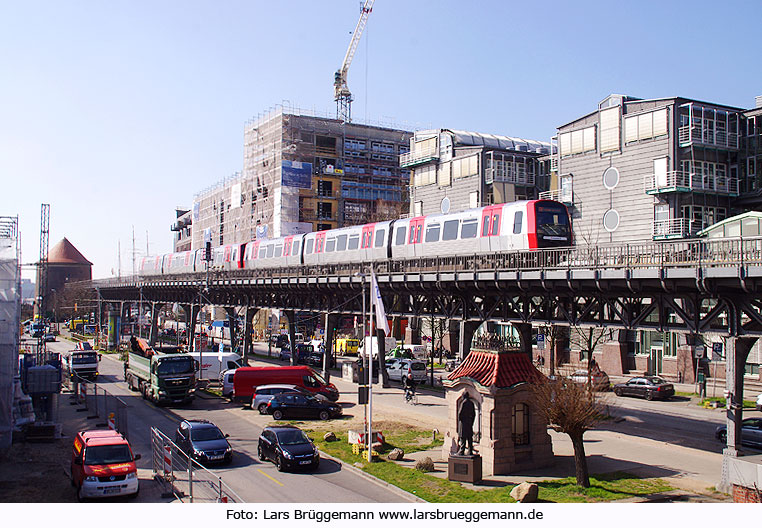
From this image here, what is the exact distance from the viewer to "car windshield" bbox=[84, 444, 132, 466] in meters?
21.3

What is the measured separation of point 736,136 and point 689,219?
862 centimetres

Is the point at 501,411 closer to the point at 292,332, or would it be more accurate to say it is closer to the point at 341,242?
the point at 341,242

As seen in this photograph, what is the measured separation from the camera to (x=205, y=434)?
26.9 metres

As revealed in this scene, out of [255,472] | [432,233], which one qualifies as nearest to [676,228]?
[432,233]

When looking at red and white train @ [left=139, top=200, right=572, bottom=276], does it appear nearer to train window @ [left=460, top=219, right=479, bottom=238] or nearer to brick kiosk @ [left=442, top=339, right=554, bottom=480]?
train window @ [left=460, top=219, right=479, bottom=238]

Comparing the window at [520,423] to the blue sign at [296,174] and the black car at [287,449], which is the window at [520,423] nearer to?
the black car at [287,449]

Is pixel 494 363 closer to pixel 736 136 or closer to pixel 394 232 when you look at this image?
pixel 394 232

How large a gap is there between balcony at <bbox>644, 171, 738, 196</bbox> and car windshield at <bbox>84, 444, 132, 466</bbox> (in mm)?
47609

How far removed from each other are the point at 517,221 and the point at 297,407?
1617 centimetres

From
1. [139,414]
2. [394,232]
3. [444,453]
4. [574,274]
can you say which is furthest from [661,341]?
[139,414]

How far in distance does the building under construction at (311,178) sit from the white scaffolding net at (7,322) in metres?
81.5

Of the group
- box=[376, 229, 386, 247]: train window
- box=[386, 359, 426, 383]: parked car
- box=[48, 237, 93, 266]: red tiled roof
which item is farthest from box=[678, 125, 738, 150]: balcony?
box=[48, 237, 93, 266]: red tiled roof

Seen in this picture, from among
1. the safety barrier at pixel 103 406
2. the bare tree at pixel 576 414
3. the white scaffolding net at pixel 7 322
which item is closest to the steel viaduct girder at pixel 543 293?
the bare tree at pixel 576 414

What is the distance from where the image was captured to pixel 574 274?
29672 mm
